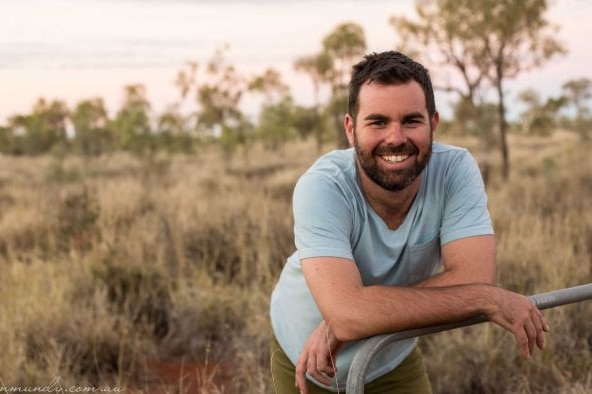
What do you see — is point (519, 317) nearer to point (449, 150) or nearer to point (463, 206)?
point (463, 206)

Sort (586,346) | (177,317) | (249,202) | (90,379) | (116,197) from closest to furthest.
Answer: (586,346), (90,379), (177,317), (249,202), (116,197)

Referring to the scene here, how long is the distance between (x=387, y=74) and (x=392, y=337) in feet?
3.49

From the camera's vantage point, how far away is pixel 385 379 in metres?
2.91

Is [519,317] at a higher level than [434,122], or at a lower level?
lower

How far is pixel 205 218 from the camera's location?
28.7 feet

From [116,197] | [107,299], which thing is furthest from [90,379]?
[116,197]

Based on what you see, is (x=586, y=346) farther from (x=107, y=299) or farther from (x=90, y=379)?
(x=107, y=299)

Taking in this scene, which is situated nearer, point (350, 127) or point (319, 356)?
point (319, 356)

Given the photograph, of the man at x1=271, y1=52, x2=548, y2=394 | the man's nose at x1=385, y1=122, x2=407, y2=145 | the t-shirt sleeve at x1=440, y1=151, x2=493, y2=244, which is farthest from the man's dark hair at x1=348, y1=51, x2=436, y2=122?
the t-shirt sleeve at x1=440, y1=151, x2=493, y2=244

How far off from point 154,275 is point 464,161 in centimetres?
433

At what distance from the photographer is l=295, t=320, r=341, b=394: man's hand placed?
2392mm

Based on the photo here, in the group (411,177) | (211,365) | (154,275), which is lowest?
(211,365)

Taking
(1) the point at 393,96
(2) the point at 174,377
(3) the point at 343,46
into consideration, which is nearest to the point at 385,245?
(1) the point at 393,96

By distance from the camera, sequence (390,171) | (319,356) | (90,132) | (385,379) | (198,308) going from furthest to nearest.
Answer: (90,132) → (198,308) → (385,379) → (390,171) → (319,356)
